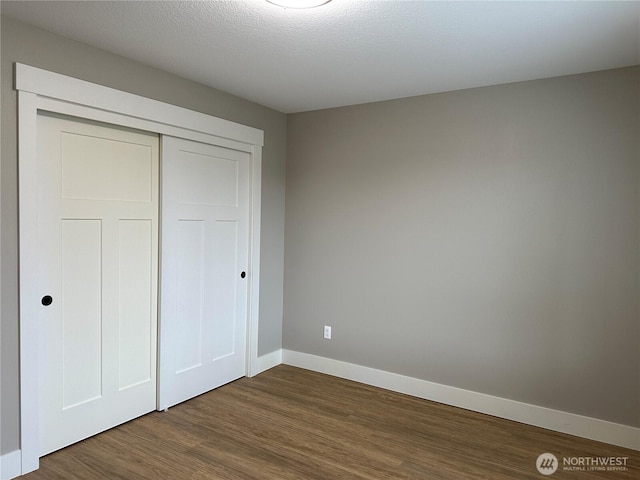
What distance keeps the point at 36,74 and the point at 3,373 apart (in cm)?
154

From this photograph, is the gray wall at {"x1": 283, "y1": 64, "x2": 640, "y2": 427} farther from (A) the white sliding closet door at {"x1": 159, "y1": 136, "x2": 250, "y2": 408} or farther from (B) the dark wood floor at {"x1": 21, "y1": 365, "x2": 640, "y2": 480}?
(A) the white sliding closet door at {"x1": 159, "y1": 136, "x2": 250, "y2": 408}

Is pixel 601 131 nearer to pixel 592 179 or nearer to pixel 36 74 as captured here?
pixel 592 179

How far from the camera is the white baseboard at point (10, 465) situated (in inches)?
89.4

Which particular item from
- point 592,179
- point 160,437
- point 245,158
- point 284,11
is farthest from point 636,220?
point 160,437

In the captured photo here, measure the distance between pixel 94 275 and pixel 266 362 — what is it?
1853 mm

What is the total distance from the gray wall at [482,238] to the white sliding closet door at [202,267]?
630mm

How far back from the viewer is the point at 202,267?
3402 mm

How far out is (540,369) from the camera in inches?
119

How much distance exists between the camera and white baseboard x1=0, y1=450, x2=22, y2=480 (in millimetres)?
2271
